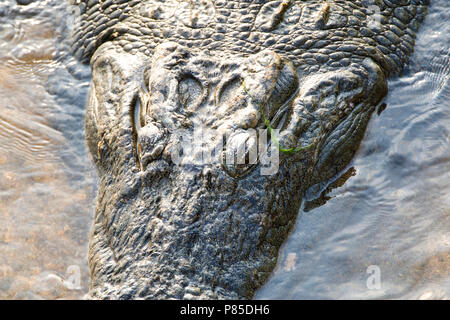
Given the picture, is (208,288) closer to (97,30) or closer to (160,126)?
(160,126)

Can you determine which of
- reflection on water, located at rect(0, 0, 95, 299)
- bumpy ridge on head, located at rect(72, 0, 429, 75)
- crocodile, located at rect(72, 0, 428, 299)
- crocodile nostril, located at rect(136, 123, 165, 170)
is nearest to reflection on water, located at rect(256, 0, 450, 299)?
crocodile, located at rect(72, 0, 428, 299)

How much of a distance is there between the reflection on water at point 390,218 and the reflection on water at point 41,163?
53.6 inches

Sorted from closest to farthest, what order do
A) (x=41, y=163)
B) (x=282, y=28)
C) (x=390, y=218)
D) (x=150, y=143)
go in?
(x=150, y=143), (x=390, y=218), (x=282, y=28), (x=41, y=163)

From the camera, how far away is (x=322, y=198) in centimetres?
391

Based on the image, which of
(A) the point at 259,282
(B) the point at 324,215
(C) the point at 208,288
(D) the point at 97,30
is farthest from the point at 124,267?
(D) the point at 97,30

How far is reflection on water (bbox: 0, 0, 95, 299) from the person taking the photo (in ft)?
12.2

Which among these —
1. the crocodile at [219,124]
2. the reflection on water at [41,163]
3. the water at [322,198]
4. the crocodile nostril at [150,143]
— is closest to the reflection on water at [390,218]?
the water at [322,198]

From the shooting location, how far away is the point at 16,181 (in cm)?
419

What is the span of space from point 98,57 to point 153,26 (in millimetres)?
536

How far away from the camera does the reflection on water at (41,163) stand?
3.72 meters

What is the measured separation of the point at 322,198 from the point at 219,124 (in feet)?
3.14

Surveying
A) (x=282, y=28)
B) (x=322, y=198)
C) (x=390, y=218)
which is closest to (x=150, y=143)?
(x=322, y=198)

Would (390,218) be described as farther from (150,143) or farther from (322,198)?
(150,143)

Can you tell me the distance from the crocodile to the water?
0.50ft
